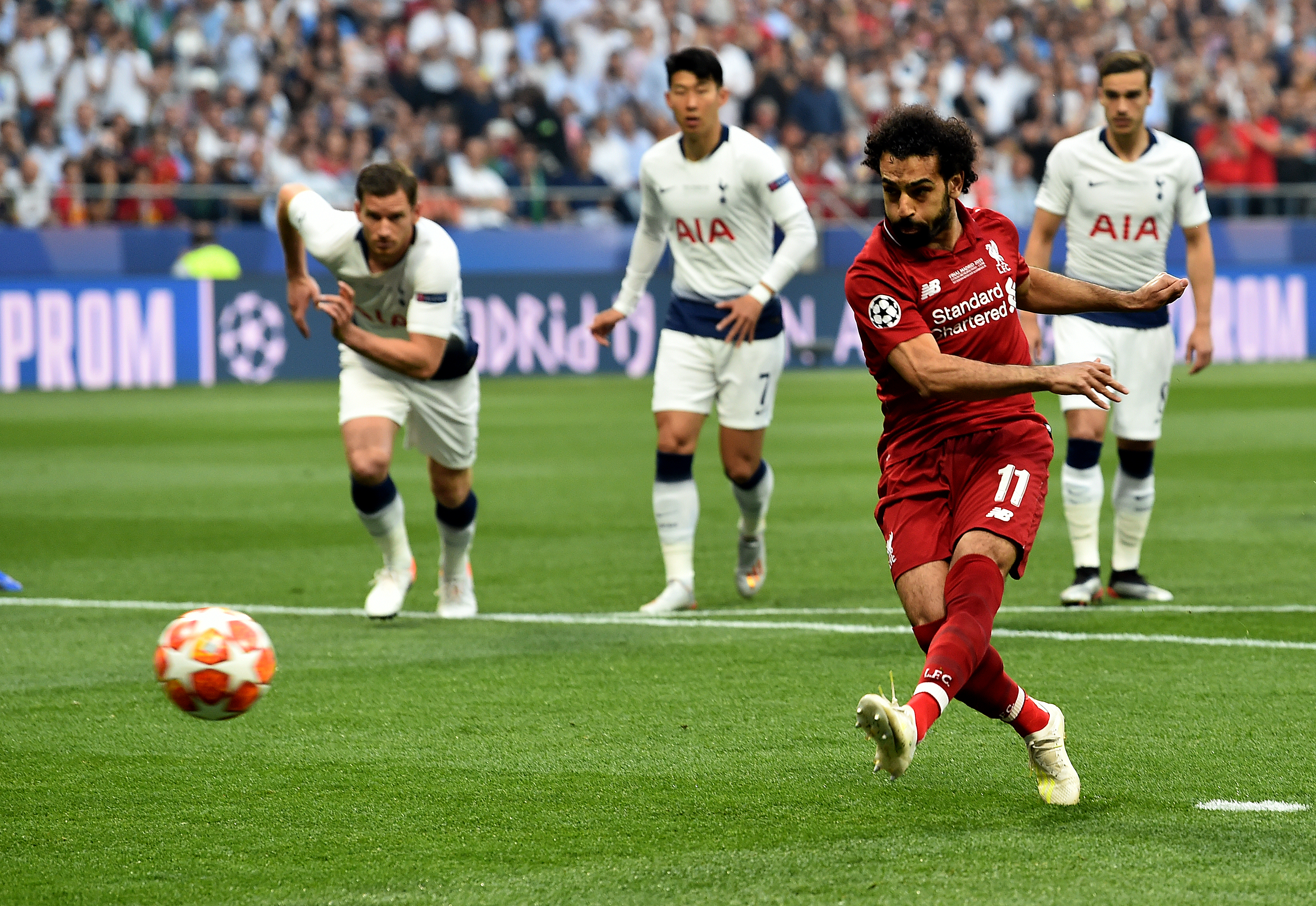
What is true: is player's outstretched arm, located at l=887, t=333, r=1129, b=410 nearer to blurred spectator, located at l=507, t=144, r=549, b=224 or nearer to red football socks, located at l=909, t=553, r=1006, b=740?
red football socks, located at l=909, t=553, r=1006, b=740

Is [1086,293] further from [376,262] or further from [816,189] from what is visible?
[816,189]

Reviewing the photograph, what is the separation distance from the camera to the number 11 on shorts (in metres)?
4.96

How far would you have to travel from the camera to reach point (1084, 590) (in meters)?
8.32

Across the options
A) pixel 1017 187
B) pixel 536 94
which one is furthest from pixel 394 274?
pixel 1017 187

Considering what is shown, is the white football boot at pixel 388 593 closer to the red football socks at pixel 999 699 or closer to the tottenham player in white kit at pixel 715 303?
the tottenham player in white kit at pixel 715 303

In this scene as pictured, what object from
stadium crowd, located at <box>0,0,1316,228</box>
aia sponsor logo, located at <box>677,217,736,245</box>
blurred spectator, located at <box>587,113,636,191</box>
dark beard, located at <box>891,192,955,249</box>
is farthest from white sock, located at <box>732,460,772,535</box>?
blurred spectator, located at <box>587,113,636,191</box>

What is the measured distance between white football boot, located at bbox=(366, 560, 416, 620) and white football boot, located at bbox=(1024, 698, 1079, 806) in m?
3.79

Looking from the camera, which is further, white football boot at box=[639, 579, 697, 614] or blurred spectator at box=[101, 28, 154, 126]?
blurred spectator at box=[101, 28, 154, 126]

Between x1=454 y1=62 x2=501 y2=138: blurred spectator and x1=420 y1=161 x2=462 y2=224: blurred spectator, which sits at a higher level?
x1=454 y1=62 x2=501 y2=138: blurred spectator

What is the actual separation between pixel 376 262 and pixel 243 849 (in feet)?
12.8

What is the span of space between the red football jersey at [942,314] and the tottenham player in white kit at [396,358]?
10.0 feet

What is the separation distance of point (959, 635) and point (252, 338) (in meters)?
18.6

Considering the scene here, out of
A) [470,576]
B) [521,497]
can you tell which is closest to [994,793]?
[470,576]

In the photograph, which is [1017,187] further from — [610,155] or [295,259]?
[295,259]
